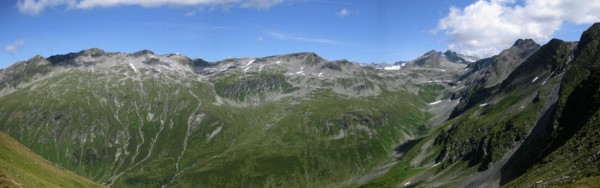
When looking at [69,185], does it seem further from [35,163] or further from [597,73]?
[597,73]

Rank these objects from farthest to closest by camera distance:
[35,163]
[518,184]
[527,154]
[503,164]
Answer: [503,164] < [527,154] < [35,163] < [518,184]

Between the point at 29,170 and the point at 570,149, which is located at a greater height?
the point at 29,170

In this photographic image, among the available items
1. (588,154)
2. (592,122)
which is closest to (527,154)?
(592,122)

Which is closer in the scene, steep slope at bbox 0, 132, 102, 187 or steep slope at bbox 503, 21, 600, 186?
steep slope at bbox 503, 21, 600, 186

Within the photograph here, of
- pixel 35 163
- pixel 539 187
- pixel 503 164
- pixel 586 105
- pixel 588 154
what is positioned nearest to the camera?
pixel 539 187

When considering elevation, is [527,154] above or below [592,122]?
below

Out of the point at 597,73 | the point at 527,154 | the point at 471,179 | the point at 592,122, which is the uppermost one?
the point at 597,73

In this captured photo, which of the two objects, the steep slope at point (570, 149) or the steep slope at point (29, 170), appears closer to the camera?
the steep slope at point (570, 149)

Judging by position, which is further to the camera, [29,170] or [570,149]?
[29,170]
